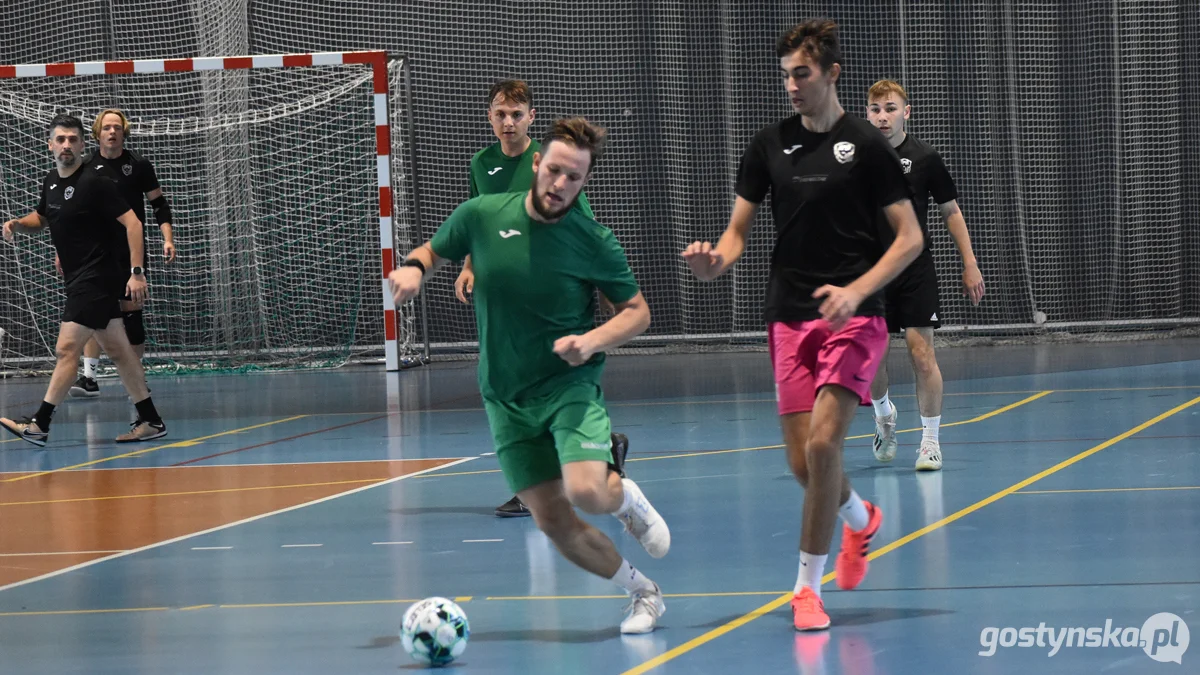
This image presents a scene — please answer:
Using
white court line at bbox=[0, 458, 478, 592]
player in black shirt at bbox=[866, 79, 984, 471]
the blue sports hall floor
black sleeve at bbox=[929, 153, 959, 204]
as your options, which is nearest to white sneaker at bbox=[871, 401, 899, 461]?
player in black shirt at bbox=[866, 79, 984, 471]

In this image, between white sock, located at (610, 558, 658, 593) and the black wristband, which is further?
white sock, located at (610, 558, 658, 593)

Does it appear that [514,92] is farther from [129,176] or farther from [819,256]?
[129,176]

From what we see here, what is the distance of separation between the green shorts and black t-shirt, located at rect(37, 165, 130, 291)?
582 cm

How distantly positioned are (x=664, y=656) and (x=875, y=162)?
158 centimetres

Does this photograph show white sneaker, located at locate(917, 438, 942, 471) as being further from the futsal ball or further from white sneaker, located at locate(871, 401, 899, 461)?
the futsal ball

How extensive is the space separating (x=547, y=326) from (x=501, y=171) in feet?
7.29

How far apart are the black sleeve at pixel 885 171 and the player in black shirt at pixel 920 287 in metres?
2.63

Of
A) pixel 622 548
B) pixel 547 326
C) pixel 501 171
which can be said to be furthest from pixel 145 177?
pixel 547 326

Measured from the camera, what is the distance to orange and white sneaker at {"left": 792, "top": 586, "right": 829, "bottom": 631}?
419 cm

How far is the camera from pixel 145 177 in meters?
11.1

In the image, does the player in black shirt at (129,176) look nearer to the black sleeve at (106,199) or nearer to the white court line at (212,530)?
the black sleeve at (106,199)

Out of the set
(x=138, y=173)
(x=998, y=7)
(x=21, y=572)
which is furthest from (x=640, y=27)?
(x=21, y=572)

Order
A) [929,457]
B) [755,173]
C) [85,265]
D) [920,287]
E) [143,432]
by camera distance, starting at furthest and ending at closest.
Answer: [143,432] → [85,265] → [920,287] → [929,457] → [755,173]

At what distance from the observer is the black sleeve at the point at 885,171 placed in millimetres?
4355
